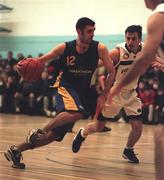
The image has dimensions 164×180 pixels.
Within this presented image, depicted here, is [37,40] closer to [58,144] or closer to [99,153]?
[58,144]

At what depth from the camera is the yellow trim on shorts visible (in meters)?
5.62

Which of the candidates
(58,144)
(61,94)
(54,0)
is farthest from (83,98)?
(54,0)

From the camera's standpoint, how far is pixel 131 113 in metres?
6.60

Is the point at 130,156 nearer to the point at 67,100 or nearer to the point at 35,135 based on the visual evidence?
the point at 67,100

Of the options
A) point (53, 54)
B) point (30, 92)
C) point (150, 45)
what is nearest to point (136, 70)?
point (150, 45)

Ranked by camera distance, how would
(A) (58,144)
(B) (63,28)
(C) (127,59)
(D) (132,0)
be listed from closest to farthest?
(C) (127,59)
(A) (58,144)
(D) (132,0)
(B) (63,28)

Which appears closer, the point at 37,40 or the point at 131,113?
the point at 131,113

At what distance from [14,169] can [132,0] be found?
11.8 meters

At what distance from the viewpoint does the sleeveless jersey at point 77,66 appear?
5.90 meters

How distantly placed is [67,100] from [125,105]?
1181 millimetres

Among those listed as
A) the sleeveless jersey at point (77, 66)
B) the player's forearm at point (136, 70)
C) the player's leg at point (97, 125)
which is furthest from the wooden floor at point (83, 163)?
the player's forearm at point (136, 70)

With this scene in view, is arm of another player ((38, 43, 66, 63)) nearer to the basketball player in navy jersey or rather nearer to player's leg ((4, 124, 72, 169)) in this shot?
the basketball player in navy jersey

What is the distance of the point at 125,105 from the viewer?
663cm

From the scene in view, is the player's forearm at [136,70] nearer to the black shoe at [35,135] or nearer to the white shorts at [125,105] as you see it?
the black shoe at [35,135]
